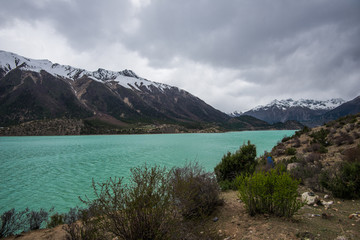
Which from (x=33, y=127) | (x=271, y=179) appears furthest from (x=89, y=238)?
(x=33, y=127)

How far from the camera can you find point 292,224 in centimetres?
430

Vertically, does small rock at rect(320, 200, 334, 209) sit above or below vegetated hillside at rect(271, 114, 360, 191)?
below

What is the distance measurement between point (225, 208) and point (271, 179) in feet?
7.18

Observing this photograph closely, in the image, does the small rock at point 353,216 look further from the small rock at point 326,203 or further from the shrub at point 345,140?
the shrub at point 345,140

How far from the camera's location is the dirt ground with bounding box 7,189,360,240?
387 centimetres

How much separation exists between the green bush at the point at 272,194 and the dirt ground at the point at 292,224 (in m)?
0.21

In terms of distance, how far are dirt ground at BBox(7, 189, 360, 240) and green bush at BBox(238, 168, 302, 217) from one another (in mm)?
206

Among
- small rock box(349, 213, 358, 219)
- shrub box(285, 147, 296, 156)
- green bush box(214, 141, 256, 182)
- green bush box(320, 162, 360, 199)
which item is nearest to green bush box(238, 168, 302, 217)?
small rock box(349, 213, 358, 219)

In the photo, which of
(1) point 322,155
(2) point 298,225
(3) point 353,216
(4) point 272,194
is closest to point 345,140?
(1) point 322,155

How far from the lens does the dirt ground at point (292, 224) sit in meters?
3.87

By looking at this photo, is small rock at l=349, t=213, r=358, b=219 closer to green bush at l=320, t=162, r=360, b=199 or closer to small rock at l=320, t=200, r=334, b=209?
small rock at l=320, t=200, r=334, b=209

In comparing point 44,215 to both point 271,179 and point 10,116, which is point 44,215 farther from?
point 10,116

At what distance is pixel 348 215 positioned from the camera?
15.6 feet

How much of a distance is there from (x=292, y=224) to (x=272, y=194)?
747 millimetres
